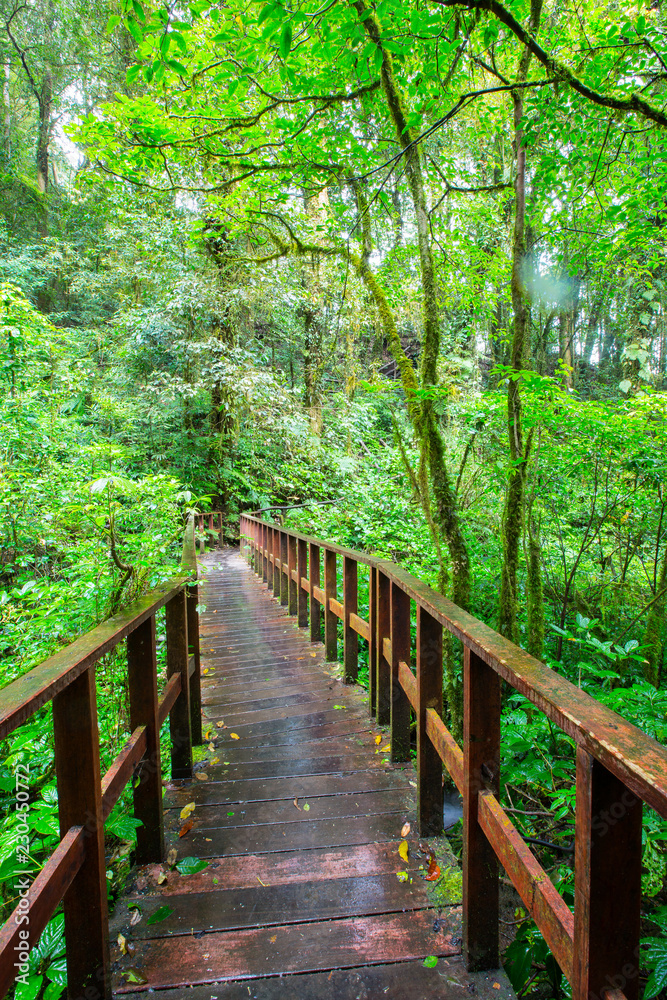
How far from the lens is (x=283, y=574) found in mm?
7207

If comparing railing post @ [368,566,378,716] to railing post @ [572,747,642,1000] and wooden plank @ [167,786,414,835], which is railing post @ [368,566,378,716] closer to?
wooden plank @ [167,786,414,835]

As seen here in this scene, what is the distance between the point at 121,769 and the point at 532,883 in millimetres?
1340

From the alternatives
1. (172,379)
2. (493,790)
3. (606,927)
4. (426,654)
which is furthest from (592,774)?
(172,379)

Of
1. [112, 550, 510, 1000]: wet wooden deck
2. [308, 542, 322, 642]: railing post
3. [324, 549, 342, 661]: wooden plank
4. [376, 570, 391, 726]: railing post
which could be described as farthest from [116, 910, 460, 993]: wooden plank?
[308, 542, 322, 642]: railing post

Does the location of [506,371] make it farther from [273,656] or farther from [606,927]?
[273,656]

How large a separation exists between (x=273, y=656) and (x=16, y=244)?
20857 millimetres

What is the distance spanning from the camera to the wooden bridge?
908 millimetres

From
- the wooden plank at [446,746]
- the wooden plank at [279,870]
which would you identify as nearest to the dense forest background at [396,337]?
the wooden plank at [279,870]

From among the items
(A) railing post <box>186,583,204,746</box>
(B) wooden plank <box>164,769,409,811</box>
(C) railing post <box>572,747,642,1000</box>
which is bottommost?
(B) wooden plank <box>164,769,409,811</box>

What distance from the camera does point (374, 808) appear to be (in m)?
2.35

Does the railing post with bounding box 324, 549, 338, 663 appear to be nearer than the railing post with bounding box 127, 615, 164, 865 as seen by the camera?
No

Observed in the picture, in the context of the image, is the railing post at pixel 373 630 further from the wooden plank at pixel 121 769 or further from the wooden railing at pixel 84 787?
the wooden plank at pixel 121 769

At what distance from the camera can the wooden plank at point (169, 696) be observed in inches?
88.0

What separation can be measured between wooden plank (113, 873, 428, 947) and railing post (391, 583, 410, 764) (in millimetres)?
789
